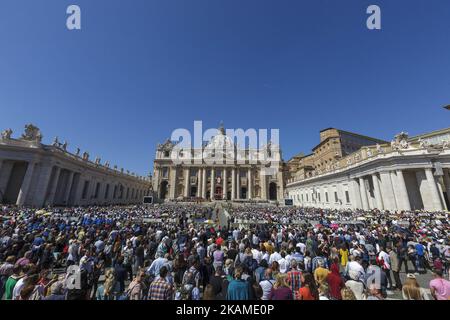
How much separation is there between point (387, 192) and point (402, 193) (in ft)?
3.94

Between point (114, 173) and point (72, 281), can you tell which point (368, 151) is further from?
point (114, 173)

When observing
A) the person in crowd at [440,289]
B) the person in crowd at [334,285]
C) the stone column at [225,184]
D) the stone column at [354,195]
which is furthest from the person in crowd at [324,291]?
the stone column at [225,184]

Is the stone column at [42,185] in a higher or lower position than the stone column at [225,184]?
lower

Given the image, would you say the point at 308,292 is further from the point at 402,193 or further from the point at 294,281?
the point at 402,193

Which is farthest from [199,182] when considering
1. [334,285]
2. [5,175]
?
[334,285]

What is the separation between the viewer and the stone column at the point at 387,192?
1931 centimetres

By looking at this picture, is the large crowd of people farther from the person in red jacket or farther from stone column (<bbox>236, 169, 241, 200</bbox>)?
stone column (<bbox>236, 169, 241, 200</bbox>)

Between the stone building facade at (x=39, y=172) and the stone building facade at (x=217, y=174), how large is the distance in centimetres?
2517

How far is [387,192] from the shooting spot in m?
19.6

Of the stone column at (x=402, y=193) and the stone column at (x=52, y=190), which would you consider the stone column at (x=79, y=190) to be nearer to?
the stone column at (x=52, y=190)

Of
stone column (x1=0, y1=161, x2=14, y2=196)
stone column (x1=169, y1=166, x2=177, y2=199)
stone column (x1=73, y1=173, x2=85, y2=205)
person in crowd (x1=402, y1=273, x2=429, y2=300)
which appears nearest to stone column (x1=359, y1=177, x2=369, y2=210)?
person in crowd (x1=402, y1=273, x2=429, y2=300)

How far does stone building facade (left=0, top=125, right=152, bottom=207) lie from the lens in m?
21.5
